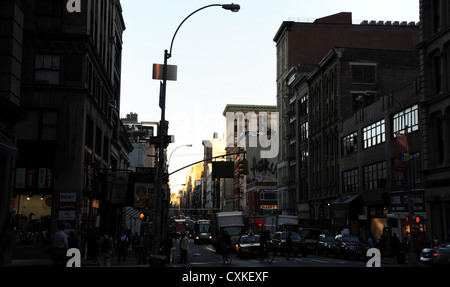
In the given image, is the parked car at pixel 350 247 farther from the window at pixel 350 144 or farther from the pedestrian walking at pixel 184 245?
the window at pixel 350 144

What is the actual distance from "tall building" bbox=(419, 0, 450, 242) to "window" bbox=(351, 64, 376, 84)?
19748 mm

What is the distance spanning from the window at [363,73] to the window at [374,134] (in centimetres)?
890

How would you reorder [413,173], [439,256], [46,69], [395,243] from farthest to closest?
[413,173]
[395,243]
[46,69]
[439,256]

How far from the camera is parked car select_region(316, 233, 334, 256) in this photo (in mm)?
42344

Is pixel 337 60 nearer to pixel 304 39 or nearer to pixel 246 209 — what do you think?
pixel 304 39

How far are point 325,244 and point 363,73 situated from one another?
26600 millimetres

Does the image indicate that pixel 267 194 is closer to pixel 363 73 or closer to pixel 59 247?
pixel 363 73

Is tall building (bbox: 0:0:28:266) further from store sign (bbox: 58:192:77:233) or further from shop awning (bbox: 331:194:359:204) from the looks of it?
shop awning (bbox: 331:194:359:204)

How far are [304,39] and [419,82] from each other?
42.8 meters

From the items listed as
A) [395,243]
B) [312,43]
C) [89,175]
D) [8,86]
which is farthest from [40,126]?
[312,43]

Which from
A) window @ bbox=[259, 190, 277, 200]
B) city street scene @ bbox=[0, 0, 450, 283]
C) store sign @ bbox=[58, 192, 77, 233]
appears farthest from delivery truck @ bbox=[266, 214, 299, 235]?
window @ bbox=[259, 190, 277, 200]

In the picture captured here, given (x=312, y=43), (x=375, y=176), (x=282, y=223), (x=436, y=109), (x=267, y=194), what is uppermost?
(x=312, y=43)

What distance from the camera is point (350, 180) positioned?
196 feet
